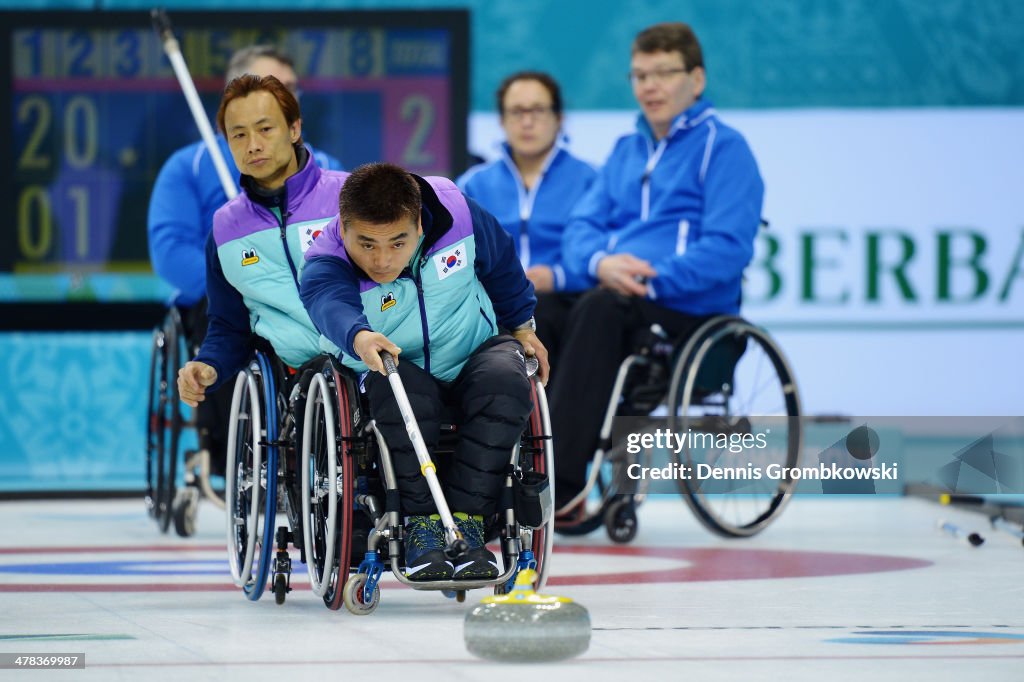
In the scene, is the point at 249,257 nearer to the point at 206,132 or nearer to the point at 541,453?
the point at 541,453

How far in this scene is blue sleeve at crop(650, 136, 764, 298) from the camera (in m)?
4.38

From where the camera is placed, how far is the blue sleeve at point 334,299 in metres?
2.76

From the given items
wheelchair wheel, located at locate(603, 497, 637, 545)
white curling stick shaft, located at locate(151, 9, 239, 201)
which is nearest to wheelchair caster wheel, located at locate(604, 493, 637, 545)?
wheelchair wheel, located at locate(603, 497, 637, 545)

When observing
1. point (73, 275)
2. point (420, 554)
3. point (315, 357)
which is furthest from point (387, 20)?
point (420, 554)

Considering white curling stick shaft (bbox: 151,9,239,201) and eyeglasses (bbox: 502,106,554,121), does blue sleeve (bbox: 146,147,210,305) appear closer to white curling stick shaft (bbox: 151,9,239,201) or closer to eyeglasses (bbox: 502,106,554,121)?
white curling stick shaft (bbox: 151,9,239,201)

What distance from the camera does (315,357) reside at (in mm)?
3111

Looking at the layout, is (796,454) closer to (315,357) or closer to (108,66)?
(315,357)

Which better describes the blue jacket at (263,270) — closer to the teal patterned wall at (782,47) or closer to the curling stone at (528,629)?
the curling stone at (528,629)

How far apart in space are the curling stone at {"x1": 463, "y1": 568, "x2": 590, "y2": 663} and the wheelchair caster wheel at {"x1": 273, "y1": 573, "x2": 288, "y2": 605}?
0.84m

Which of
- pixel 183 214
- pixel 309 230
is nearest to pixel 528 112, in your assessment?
pixel 183 214

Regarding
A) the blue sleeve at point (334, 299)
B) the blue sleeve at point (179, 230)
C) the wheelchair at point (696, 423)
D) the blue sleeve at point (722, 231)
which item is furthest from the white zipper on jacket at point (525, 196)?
the blue sleeve at point (334, 299)

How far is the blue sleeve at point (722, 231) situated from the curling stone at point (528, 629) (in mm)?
2139

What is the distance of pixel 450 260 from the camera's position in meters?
2.92

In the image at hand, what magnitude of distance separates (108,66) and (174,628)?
14.4 feet
